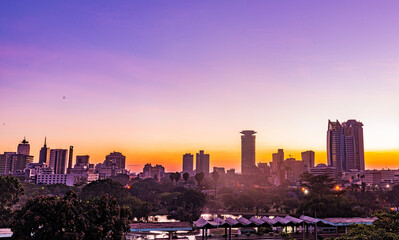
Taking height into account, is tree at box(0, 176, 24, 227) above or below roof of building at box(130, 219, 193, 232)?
above

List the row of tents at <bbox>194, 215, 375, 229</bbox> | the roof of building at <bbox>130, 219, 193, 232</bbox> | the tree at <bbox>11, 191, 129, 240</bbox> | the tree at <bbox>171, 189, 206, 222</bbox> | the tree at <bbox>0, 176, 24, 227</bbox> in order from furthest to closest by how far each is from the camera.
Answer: the tree at <bbox>171, 189, 206, 222</bbox> < the tree at <bbox>0, 176, 24, 227</bbox> < the row of tents at <bbox>194, 215, 375, 229</bbox> < the roof of building at <bbox>130, 219, 193, 232</bbox> < the tree at <bbox>11, 191, 129, 240</bbox>

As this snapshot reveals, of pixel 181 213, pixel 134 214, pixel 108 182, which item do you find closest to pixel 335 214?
pixel 181 213

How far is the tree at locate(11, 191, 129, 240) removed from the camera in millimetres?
30203

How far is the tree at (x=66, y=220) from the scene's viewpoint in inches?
1189

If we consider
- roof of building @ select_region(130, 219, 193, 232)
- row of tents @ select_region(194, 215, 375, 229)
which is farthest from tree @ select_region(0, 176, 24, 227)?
row of tents @ select_region(194, 215, 375, 229)

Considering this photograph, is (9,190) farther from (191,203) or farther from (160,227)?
(191,203)

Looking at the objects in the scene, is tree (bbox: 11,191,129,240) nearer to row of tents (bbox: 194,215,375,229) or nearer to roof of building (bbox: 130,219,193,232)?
roof of building (bbox: 130,219,193,232)

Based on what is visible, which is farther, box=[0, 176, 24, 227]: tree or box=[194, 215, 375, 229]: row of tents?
box=[0, 176, 24, 227]: tree

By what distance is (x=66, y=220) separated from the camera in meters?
31.1

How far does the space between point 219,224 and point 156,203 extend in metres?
75.2

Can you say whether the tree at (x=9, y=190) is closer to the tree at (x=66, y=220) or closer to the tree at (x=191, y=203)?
the tree at (x=66, y=220)

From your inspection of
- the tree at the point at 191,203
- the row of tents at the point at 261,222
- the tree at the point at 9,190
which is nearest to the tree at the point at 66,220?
the row of tents at the point at 261,222

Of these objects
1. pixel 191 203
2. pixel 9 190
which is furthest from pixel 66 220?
pixel 191 203

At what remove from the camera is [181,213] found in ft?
309
